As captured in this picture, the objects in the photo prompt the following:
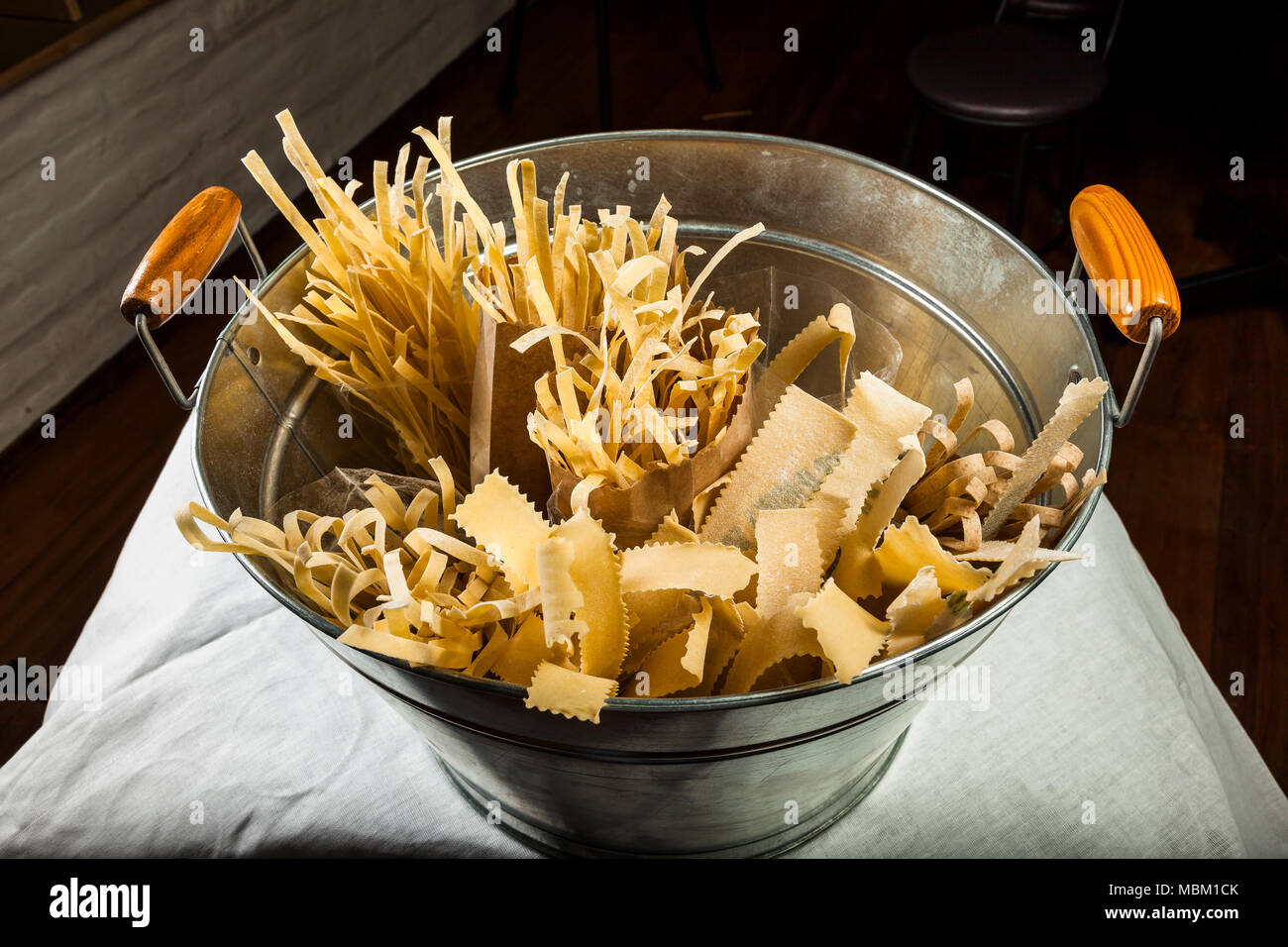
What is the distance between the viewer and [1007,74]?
134 centimetres

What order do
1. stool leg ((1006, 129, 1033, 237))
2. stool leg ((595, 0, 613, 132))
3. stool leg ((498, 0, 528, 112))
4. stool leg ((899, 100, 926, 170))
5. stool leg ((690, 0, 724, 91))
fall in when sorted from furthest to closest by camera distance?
stool leg ((690, 0, 724, 91)), stool leg ((498, 0, 528, 112)), stool leg ((595, 0, 613, 132)), stool leg ((899, 100, 926, 170)), stool leg ((1006, 129, 1033, 237))

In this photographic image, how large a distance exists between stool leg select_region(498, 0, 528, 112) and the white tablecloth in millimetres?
1586

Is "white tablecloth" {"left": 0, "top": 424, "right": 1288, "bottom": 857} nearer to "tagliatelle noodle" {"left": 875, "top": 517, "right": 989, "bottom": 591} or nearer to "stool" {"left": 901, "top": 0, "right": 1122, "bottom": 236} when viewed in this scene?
"tagliatelle noodle" {"left": 875, "top": 517, "right": 989, "bottom": 591}

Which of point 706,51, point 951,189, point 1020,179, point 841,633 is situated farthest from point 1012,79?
point 841,633

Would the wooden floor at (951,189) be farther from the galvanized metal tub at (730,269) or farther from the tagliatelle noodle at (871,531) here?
the tagliatelle noodle at (871,531)

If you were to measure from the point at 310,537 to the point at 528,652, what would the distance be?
4.0 inches

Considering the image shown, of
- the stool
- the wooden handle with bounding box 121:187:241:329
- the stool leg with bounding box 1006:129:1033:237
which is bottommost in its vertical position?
the wooden handle with bounding box 121:187:241:329

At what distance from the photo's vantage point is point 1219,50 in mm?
2031

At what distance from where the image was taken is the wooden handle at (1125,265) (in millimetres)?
401

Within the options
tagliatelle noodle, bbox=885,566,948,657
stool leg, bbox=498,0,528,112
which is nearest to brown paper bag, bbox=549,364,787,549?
tagliatelle noodle, bbox=885,566,948,657

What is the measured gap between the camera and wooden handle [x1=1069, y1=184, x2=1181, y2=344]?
0.40m

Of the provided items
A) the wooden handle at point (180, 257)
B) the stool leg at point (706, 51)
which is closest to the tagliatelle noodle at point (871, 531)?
the wooden handle at point (180, 257)
